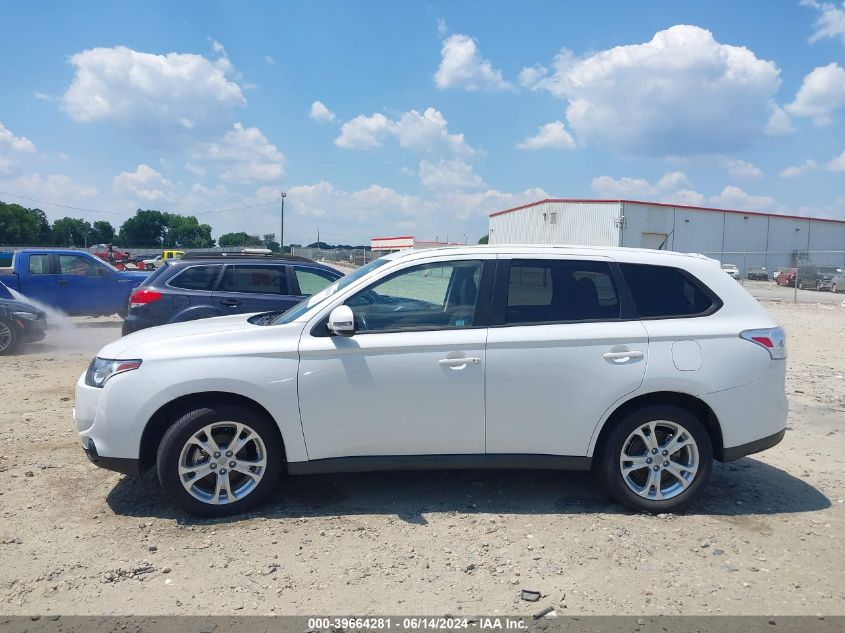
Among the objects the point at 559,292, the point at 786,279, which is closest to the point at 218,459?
the point at 559,292

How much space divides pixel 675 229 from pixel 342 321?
46.0 m

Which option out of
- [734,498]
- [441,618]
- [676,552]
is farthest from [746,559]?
[441,618]

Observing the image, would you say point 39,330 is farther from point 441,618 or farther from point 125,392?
point 441,618

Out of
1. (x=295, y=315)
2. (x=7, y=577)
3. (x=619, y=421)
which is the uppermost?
(x=295, y=315)

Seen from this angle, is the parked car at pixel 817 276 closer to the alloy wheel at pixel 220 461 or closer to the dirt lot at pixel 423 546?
the dirt lot at pixel 423 546

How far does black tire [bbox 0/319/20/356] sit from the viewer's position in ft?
35.4

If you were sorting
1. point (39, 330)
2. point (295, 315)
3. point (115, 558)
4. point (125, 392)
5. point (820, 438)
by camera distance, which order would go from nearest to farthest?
1. point (115, 558)
2. point (125, 392)
3. point (295, 315)
4. point (820, 438)
5. point (39, 330)

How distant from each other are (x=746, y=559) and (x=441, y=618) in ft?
6.36

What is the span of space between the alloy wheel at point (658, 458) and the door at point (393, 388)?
1.03 metres

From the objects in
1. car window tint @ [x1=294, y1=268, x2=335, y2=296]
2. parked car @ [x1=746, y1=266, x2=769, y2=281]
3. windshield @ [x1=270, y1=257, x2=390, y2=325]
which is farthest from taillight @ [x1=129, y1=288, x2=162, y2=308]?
parked car @ [x1=746, y1=266, x2=769, y2=281]

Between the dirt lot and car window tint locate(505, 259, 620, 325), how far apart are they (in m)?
1.35

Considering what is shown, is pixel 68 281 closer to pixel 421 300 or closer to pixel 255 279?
pixel 255 279

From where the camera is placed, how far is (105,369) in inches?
169

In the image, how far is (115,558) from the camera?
378 cm
